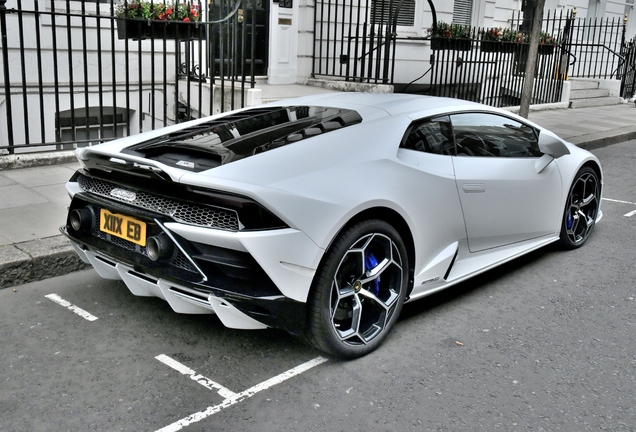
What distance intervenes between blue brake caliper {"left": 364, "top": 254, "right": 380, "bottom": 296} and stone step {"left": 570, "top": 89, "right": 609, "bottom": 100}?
15.0 m

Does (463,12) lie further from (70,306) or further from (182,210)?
(182,210)

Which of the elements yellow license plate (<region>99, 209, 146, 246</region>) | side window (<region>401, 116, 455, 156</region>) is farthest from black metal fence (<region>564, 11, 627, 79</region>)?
yellow license plate (<region>99, 209, 146, 246</region>)

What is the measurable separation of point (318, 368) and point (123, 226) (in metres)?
1.34

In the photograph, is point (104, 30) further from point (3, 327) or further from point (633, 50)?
point (633, 50)

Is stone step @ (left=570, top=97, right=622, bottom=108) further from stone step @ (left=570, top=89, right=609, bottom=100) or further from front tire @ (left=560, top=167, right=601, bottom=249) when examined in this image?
front tire @ (left=560, top=167, right=601, bottom=249)

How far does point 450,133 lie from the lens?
4.36 meters

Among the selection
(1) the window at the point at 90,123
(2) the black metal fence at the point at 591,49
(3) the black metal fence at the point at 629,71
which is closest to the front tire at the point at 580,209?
(1) the window at the point at 90,123

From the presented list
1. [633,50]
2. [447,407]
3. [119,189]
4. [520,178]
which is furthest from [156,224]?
[633,50]

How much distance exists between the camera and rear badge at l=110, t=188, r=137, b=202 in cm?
365

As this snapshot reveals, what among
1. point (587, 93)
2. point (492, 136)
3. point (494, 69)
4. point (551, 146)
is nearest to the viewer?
point (492, 136)

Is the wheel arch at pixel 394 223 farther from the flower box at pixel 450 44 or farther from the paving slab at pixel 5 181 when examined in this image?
the flower box at pixel 450 44

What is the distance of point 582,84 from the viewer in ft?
60.0

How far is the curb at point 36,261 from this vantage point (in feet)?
14.8

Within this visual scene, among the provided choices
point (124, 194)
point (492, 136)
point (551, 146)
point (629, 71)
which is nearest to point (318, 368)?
point (124, 194)
